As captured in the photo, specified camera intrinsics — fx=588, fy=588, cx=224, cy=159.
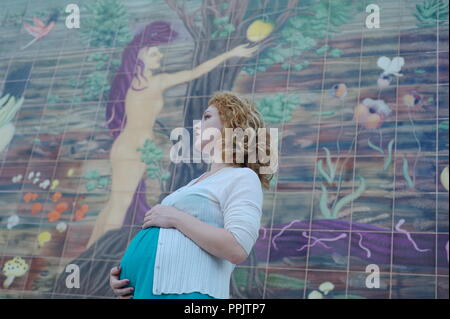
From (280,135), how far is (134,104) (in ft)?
2.95

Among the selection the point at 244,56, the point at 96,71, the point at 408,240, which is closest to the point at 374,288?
the point at 408,240

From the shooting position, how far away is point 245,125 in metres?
1.25

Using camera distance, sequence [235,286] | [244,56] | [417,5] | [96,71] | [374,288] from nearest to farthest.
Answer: [374,288], [235,286], [417,5], [244,56], [96,71]

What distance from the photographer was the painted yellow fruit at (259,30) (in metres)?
3.20

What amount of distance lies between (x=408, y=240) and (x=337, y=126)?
648 millimetres

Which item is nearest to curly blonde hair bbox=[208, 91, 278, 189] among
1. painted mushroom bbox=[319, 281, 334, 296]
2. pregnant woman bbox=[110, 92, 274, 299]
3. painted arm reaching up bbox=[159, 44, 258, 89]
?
pregnant woman bbox=[110, 92, 274, 299]


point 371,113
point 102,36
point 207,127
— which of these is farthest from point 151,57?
point 207,127

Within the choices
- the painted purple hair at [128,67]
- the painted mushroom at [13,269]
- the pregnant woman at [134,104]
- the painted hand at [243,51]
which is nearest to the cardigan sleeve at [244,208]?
the pregnant woman at [134,104]

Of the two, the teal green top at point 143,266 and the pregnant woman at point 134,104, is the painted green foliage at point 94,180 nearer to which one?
the pregnant woman at point 134,104

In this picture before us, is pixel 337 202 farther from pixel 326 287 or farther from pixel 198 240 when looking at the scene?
pixel 198 240

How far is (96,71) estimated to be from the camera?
11.5ft

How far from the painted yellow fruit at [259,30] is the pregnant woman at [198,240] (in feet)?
6.82

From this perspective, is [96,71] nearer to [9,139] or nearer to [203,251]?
[9,139]

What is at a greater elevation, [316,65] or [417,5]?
[417,5]
